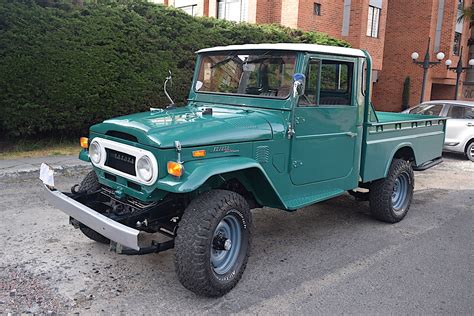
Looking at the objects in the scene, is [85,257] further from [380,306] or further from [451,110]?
[451,110]

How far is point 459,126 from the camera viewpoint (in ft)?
37.8

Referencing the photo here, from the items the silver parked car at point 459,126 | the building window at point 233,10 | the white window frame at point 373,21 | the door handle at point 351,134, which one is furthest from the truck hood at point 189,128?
the white window frame at point 373,21

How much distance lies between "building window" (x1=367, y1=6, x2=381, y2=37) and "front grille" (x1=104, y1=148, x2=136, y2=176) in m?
18.9

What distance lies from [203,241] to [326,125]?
6.52 feet

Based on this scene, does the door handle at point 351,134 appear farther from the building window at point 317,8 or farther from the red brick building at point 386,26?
the building window at point 317,8

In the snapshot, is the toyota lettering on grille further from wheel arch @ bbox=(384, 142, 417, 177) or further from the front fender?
wheel arch @ bbox=(384, 142, 417, 177)

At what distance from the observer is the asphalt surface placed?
11.6 feet

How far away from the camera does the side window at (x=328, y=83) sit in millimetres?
4457

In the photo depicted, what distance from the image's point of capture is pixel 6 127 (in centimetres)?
860

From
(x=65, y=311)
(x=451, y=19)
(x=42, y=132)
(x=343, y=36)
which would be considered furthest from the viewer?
(x=451, y=19)

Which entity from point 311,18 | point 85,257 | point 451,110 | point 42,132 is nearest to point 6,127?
point 42,132

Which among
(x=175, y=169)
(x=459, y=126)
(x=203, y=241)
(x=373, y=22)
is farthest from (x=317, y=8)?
(x=203, y=241)

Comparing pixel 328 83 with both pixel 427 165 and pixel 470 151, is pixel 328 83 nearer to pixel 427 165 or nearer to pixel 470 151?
pixel 427 165

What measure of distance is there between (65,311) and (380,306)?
2.42 m
